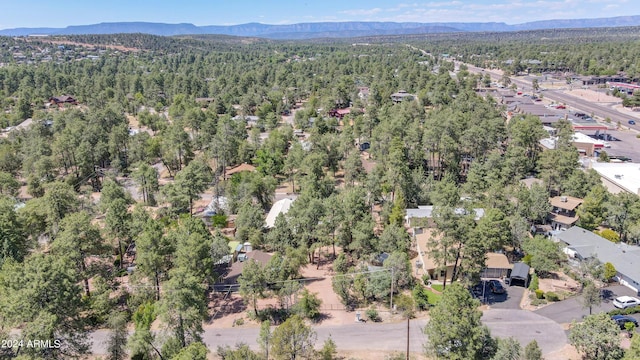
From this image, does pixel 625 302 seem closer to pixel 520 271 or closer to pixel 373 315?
pixel 520 271

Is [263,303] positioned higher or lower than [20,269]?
lower

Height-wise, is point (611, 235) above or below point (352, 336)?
above

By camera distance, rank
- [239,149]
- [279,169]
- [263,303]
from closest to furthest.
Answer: [263,303] < [279,169] < [239,149]

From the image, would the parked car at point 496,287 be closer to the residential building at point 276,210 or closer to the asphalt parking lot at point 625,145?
the residential building at point 276,210

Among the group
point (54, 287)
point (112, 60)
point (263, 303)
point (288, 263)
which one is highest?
point (112, 60)

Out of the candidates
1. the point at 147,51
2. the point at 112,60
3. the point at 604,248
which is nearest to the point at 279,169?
the point at 604,248

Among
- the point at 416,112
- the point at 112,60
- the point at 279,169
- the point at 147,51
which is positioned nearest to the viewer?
the point at 279,169

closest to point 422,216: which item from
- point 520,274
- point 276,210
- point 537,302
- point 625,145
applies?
point 520,274

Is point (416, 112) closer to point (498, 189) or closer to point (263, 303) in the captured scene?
point (498, 189)
